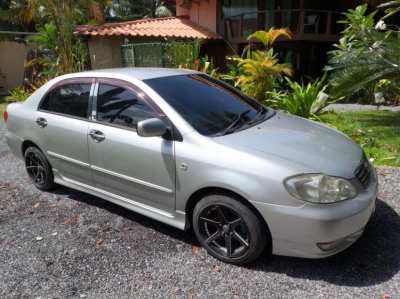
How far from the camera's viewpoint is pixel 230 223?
3037 mm

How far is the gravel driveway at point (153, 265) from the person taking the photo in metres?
2.82

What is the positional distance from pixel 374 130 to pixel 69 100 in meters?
5.50

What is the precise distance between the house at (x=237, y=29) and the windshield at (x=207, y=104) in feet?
38.4

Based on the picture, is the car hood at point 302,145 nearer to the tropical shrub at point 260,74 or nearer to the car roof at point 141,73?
the car roof at point 141,73

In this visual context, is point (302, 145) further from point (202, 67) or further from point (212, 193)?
point (202, 67)

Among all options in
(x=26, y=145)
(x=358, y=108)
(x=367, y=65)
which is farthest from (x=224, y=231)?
(x=358, y=108)

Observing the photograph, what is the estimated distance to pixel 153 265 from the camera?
3.16m

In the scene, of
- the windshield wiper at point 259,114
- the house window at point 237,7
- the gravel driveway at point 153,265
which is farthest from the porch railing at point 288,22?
the gravel driveway at point 153,265

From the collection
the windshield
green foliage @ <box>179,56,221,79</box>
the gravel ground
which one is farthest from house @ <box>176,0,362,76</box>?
the windshield

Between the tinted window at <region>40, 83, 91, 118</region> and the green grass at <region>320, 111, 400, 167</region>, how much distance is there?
4.03m

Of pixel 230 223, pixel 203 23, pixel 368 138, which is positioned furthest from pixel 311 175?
pixel 203 23

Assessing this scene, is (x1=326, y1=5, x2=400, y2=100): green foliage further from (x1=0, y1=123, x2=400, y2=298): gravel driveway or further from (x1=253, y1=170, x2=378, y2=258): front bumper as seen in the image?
(x1=253, y1=170, x2=378, y2=258): front bumper

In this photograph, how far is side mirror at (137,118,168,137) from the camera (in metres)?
3.08

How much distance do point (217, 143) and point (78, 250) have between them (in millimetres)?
1664
